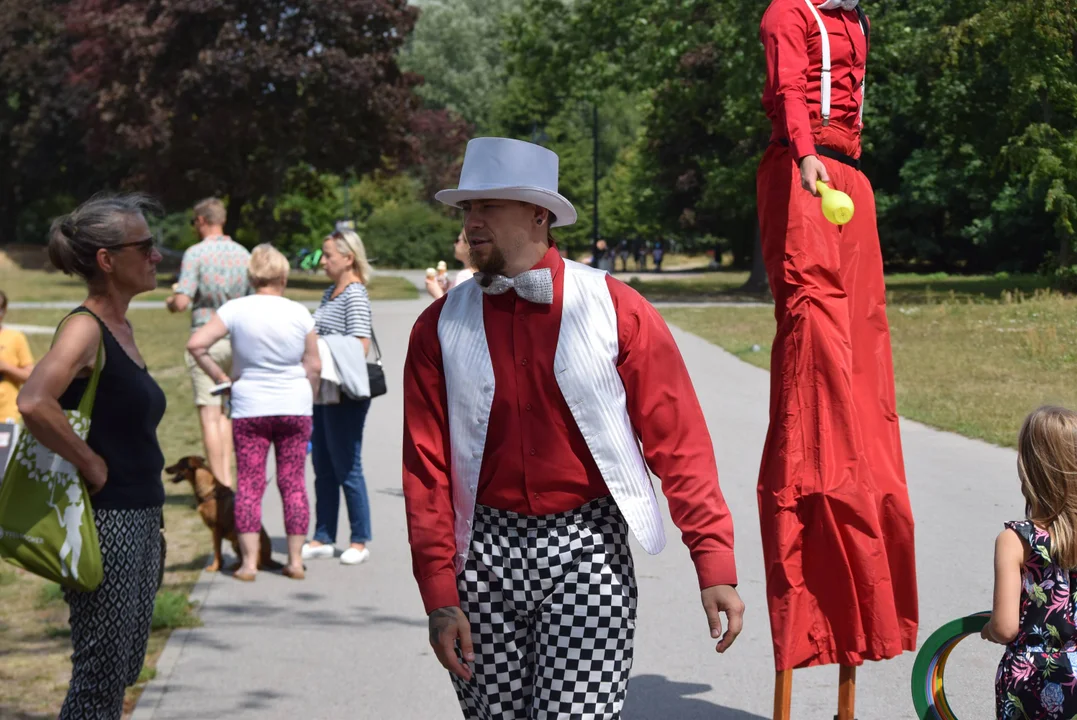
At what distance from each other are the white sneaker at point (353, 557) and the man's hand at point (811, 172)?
459 centimetres

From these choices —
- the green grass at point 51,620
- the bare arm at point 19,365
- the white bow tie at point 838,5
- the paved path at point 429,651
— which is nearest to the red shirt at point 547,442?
the white bow tie at point 838,5

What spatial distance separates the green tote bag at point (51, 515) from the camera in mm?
4078

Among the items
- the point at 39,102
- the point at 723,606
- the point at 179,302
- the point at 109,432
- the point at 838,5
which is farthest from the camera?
the point at 39,102

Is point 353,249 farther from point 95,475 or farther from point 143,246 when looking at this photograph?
point 95,475

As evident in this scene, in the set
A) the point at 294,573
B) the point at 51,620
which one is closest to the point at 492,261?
the point at 51,620

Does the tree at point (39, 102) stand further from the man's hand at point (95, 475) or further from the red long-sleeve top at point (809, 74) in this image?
the red long-sleeve top at point (809, 74)

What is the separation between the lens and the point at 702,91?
33969 mm

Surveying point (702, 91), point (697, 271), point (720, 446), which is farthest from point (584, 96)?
point (697, 271)

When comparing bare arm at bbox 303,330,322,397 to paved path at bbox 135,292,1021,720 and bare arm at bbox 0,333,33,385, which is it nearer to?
paved path at bbox 135,292,1021,720

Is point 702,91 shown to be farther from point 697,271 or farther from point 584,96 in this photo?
point 697,271

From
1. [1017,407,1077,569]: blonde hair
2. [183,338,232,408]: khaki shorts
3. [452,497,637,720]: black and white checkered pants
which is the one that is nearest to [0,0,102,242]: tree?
[183,338,232,408]: khaki shorts

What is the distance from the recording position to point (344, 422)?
8.19 metres

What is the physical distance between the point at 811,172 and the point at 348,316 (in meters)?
4.53

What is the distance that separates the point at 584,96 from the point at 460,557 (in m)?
29.7
